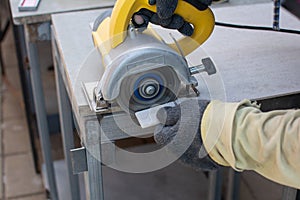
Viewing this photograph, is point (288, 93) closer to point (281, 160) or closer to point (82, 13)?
point (281, 160)

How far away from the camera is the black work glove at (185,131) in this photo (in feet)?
2.94

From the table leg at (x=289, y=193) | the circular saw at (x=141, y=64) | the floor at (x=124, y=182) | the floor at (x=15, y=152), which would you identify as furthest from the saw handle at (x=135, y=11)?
the floor at (x=15, y=152)

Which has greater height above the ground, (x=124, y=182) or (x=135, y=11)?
(x=135, y=11)

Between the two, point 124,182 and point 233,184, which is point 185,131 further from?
point 124,182

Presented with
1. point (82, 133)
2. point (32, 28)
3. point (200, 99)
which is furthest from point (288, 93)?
point (32, 28)

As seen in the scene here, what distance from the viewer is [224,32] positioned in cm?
132

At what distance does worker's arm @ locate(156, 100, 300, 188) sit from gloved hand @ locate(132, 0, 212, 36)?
190 mm

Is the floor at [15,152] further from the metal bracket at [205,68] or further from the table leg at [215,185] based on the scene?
the metal bracket at [205,68]

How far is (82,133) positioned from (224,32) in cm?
51

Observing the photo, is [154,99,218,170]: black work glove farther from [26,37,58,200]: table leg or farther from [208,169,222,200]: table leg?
[208,169,222,200]: table leg

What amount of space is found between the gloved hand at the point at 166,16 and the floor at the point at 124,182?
1.05m

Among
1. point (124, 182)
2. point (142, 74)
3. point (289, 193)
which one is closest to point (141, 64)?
point (142, 74)

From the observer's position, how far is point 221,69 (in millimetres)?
1132

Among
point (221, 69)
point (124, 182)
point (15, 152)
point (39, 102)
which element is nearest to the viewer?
point (221, 69)
